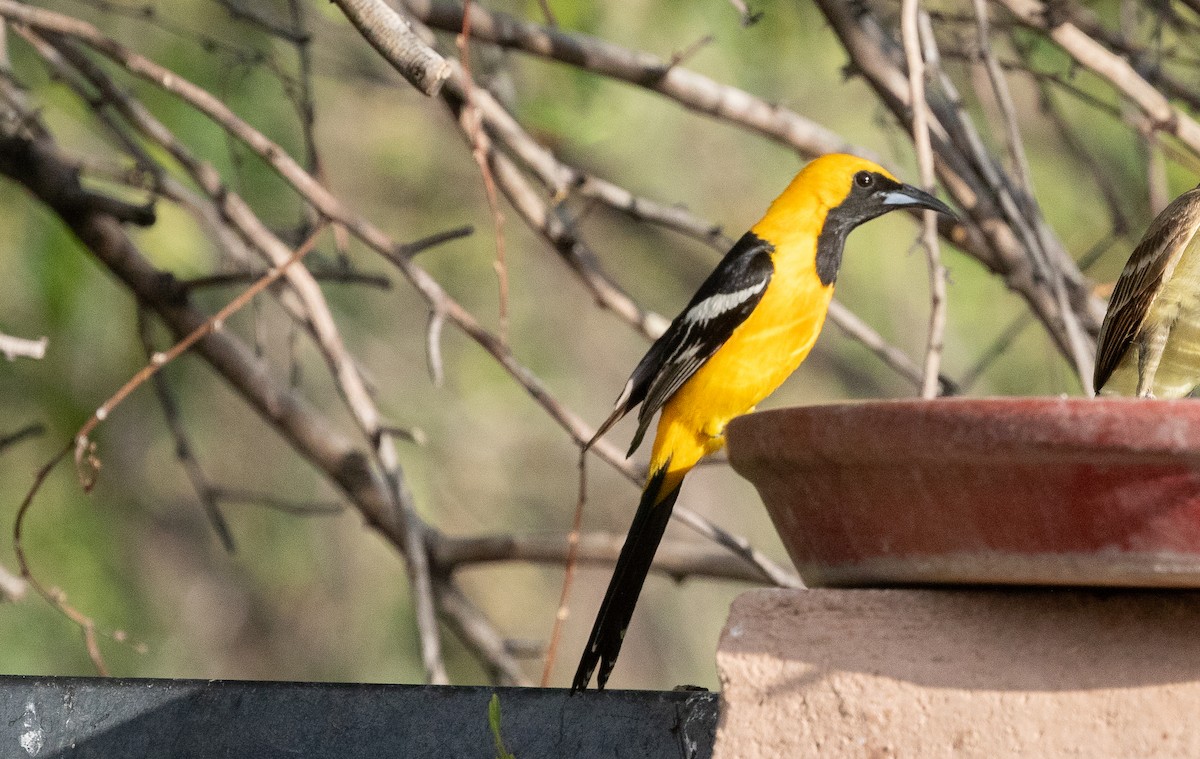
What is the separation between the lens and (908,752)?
163cm

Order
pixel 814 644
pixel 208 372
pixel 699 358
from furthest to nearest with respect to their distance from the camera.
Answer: pixel 208 372, pixel 699 358, pixel 814 644

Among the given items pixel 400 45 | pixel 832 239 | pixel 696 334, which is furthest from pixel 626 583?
pixel 400 45

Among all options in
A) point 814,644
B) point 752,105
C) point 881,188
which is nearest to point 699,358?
point 881,188

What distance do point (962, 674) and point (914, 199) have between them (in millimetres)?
2007

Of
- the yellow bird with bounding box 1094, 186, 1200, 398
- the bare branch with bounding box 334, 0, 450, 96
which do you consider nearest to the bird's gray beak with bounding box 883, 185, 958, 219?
the yellow bird with bounding box 1094, 186, 1200, 398

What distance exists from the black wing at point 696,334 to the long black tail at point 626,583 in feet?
0.44

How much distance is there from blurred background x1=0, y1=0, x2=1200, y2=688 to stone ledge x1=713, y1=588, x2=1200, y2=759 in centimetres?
328

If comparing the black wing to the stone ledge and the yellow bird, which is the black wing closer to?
the yellow bird

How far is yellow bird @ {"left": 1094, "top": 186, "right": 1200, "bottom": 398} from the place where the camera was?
2949 mm

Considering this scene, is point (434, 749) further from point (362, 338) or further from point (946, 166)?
point (362, 338)

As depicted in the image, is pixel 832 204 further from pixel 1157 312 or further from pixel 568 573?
pixel 568 573

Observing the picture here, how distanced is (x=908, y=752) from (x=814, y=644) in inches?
6.0

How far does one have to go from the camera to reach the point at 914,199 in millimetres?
3490

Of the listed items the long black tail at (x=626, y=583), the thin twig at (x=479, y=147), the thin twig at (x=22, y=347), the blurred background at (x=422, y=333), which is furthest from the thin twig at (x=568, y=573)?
the blurred background at (x=422, y=333)
